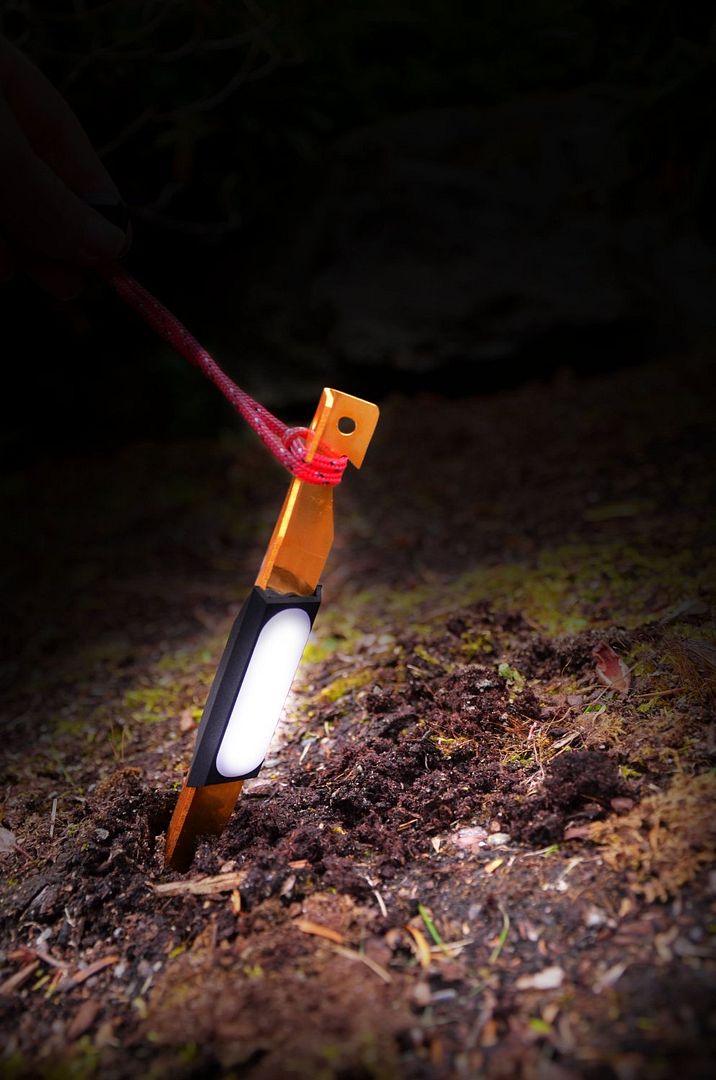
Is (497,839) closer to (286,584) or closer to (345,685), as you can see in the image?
(286,584)

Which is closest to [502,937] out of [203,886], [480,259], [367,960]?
[367,960]

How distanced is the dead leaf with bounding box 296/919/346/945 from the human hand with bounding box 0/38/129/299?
129 centimetres

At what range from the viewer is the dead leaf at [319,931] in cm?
130

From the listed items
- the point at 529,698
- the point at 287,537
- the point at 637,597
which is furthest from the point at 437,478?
the point at 287,537

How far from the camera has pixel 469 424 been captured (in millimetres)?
4566

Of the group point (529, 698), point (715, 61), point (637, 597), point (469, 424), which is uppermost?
point (715, 61)

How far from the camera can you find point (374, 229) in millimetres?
5316

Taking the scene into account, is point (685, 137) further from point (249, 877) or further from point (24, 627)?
point (249, 877)

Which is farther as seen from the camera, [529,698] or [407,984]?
[529,698]

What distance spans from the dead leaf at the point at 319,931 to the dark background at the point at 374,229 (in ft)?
12.9

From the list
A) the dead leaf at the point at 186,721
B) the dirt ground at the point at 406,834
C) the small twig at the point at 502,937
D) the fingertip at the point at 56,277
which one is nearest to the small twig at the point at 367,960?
the dirt ground at the point at 406,834

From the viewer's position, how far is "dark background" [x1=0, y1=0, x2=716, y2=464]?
4.73 metres

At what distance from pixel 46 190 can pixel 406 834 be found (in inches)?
54.5

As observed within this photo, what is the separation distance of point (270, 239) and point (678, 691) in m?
4.98
